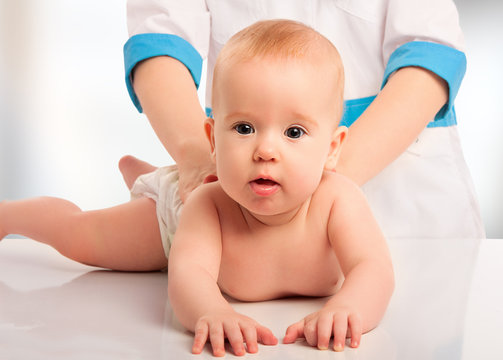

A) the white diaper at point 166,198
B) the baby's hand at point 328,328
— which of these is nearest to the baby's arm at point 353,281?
the baby's hand at point 328,328

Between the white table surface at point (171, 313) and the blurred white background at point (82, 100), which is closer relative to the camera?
the white table surface at point (171, 313)

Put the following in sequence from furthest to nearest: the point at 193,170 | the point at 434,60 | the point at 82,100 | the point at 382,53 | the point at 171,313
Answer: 1. the point at 82,100
2. the point at 382,53
3. the point at 434,60
4. the point at 193,170
5. the point at 171,313

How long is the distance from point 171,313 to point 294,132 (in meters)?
0.25

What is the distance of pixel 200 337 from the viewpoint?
0.64 metres

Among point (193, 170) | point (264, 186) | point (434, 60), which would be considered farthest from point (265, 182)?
point (434, 60)

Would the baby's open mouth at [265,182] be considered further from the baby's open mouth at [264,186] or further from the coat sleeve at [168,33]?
the coat sleeve at [168,33]

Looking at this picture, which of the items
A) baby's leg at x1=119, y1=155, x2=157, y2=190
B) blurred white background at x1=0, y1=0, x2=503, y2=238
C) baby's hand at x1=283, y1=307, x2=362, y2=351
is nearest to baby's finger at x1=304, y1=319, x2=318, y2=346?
baby's hand at x1=283, y1=307, x2=362, y2=351

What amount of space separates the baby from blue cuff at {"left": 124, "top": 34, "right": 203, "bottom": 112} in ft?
1.25

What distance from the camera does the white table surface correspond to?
25.1 inches

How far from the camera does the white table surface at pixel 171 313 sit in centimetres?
64

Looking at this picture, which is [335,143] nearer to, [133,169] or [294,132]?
[294,132]

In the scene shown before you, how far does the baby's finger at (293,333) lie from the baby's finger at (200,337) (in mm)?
78

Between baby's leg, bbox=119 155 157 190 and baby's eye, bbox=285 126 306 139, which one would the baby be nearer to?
baby's eye, bbox=285 126 306 139

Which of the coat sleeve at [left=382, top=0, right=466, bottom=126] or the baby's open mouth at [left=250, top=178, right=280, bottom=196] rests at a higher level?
the coat sleeve at [left=382, top=0, right=466, bottom=126]
